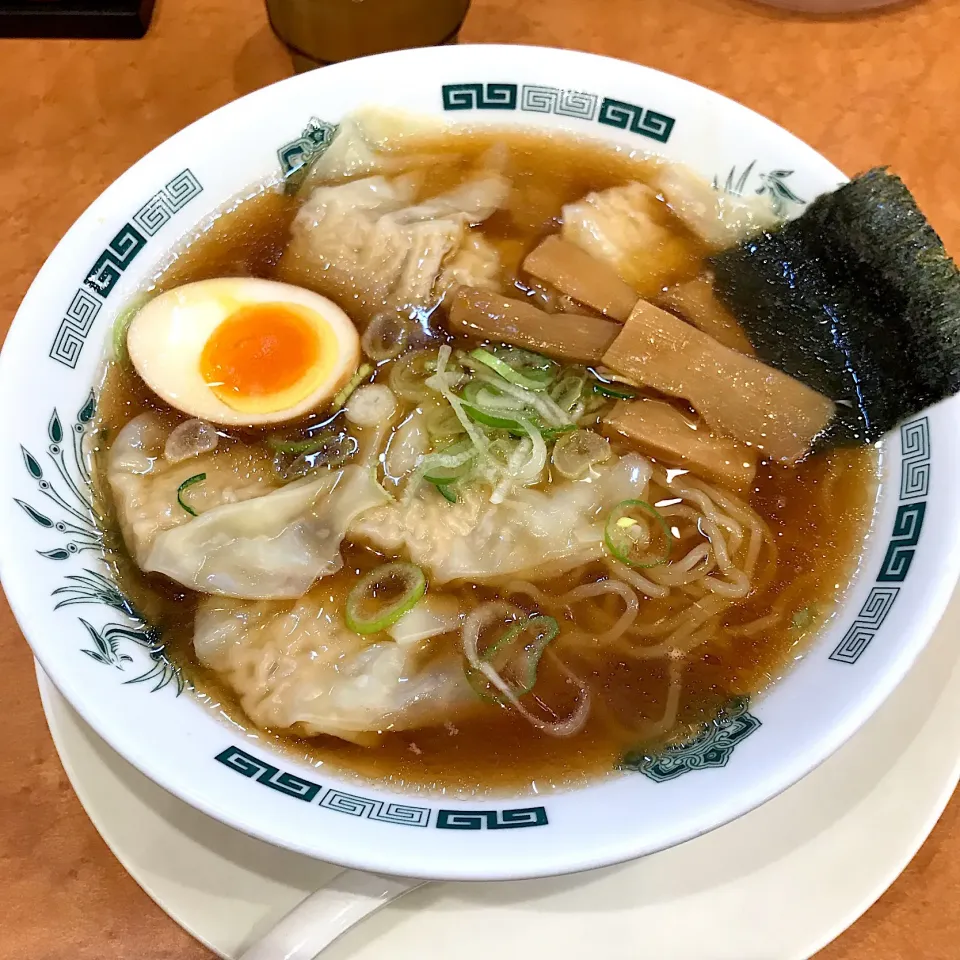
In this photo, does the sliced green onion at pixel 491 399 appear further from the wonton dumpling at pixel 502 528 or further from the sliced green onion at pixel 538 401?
the wonton dumpling at pixel 502 528

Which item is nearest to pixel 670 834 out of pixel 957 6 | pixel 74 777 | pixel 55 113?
pixel 74 777

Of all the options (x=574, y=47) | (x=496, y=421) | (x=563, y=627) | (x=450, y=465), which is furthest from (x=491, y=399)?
→ (x=574, y=47)

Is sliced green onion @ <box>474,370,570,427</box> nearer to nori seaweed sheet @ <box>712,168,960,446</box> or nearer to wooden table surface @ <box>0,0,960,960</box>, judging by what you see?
nori seaweed sheet @ <box>712,168,960,446</box>

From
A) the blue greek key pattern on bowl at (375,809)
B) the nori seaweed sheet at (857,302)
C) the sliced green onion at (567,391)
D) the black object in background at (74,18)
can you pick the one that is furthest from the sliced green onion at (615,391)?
the black object in background at (74,18)

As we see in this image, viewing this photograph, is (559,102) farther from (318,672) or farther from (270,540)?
(318,672)

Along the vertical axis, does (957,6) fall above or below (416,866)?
above

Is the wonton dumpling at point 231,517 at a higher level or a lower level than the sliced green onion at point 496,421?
lower

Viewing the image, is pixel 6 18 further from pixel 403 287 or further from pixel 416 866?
pixel 416 866
